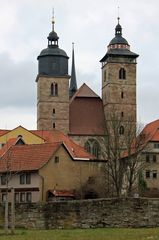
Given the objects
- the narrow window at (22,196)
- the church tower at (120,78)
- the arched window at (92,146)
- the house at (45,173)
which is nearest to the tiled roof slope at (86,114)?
the church tower at (120,78)

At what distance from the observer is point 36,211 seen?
3394cm

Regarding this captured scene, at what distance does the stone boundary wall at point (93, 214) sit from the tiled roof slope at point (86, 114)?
82.8 meters

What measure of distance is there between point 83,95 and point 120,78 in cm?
705

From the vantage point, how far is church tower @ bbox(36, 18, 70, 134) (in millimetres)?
119250

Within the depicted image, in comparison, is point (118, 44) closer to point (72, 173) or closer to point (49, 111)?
point (49, 111)

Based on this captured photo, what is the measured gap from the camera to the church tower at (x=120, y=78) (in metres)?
121

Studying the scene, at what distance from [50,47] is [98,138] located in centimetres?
1882

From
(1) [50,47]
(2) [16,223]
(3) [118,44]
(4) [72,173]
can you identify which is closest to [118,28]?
(3) [118,44]

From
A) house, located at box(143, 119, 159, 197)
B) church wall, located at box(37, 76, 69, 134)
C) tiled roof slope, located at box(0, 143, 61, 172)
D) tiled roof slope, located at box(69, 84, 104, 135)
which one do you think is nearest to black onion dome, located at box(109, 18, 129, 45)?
tiled roof slope, located at box(69, 84, 104, 135)

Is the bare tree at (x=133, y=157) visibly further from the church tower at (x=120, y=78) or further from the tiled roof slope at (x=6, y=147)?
the church tower at (x=120, y=78)

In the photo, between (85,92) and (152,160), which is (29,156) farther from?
(85,92)

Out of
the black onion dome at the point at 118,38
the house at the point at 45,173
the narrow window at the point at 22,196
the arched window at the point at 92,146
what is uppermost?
the black onion dome at the point at 118,38

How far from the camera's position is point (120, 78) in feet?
407

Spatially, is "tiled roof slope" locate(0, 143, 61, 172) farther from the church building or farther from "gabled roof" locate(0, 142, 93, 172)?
the church building
